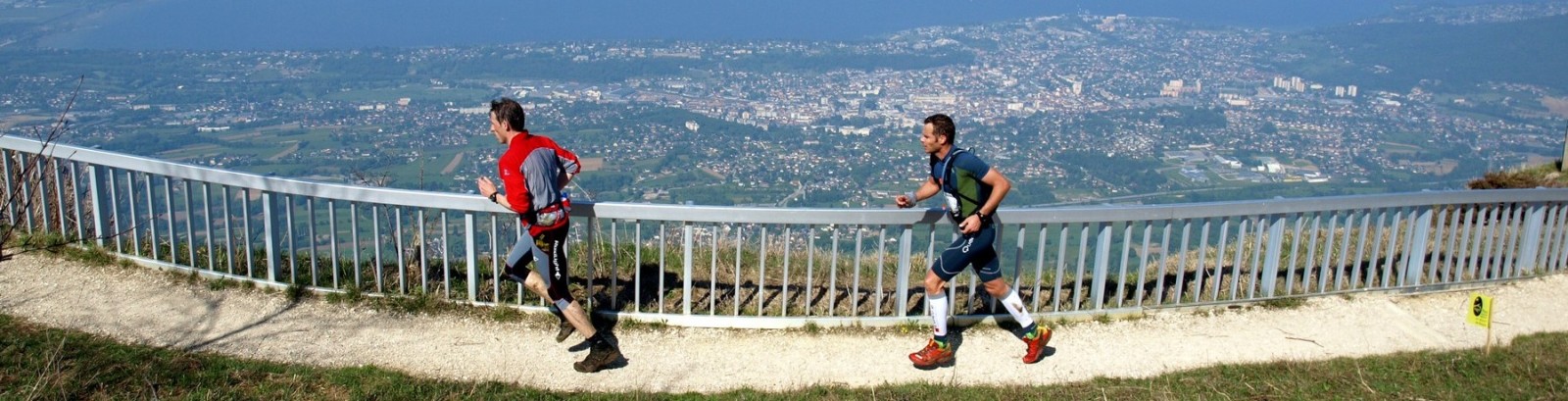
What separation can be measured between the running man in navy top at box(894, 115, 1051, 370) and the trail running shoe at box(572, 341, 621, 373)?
1855 millimetres

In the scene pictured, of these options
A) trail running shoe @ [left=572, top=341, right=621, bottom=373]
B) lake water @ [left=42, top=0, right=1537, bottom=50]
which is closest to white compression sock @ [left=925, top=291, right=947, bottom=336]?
trail running shoe @ [left=572, top=341, right=621, bottom=373]

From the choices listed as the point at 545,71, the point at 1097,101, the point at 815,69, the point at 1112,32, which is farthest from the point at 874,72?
the point at 1112,32

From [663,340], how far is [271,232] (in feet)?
9.42

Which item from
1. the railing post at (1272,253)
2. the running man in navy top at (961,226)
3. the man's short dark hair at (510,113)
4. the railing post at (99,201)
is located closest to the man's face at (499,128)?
the man's short dark hair at (510,113)

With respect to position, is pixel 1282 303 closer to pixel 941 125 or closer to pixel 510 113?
pixel 941 125

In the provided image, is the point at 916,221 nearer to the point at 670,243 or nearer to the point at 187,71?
the point at 670,243

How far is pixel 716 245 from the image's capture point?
286 inches

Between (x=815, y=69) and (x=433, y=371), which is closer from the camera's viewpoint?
(x=433, y=371)

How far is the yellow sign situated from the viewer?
6914 mm

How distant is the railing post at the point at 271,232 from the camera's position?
7348 mm

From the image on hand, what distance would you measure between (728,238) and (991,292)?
15.9 ft

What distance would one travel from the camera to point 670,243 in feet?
35.3

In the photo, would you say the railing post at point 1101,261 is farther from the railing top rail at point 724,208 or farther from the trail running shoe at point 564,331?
the trail running shoe at point 564,331

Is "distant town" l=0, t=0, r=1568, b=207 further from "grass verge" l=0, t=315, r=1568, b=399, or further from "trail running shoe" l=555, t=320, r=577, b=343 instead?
"grass verge" l=0, t=315, r=1568, b=399
